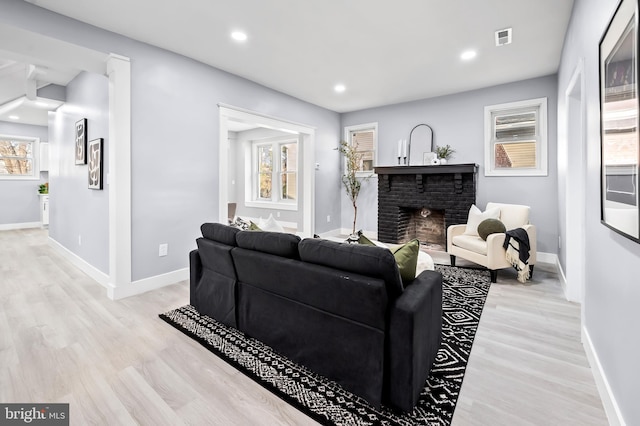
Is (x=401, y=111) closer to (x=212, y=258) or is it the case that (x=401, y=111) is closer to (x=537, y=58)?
(x=537, y=58)

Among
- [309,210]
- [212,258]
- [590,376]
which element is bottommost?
[590,376]

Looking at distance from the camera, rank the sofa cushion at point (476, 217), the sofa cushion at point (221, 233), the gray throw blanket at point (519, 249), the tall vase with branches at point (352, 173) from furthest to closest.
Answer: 1. the tall vase with branches at point (352, 173)
2. the sofa cushion at point (476, 217)
3. the gray throw blanket at point (519, 249)
4. the sofa cushion at point (221, 233)

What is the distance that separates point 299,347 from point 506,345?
1.55 metres

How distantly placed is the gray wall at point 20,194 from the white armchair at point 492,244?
9783 millimetres

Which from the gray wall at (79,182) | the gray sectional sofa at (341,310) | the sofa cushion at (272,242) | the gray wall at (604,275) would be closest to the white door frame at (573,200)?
the gray wall at (604,275)

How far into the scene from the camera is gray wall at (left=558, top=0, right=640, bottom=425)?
1.27 meters

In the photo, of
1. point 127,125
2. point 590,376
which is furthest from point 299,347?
point 127,125

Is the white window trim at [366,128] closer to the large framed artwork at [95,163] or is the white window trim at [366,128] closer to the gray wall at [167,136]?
the gray wall at [167,136]

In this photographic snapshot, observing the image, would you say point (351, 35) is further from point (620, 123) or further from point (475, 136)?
point (475, 136)

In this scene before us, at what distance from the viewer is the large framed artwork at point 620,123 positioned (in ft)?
3.82

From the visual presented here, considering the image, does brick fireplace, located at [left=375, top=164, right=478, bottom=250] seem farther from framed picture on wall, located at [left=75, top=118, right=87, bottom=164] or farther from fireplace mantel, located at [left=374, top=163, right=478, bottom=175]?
framed picture on wall, located at [left=75, top=118, right=87, bottom=164]

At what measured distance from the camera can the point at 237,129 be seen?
28.2ft

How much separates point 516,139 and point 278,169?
18.3 ft

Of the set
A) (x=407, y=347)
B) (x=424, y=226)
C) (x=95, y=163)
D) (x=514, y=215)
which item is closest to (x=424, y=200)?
(x=424, y=226)
